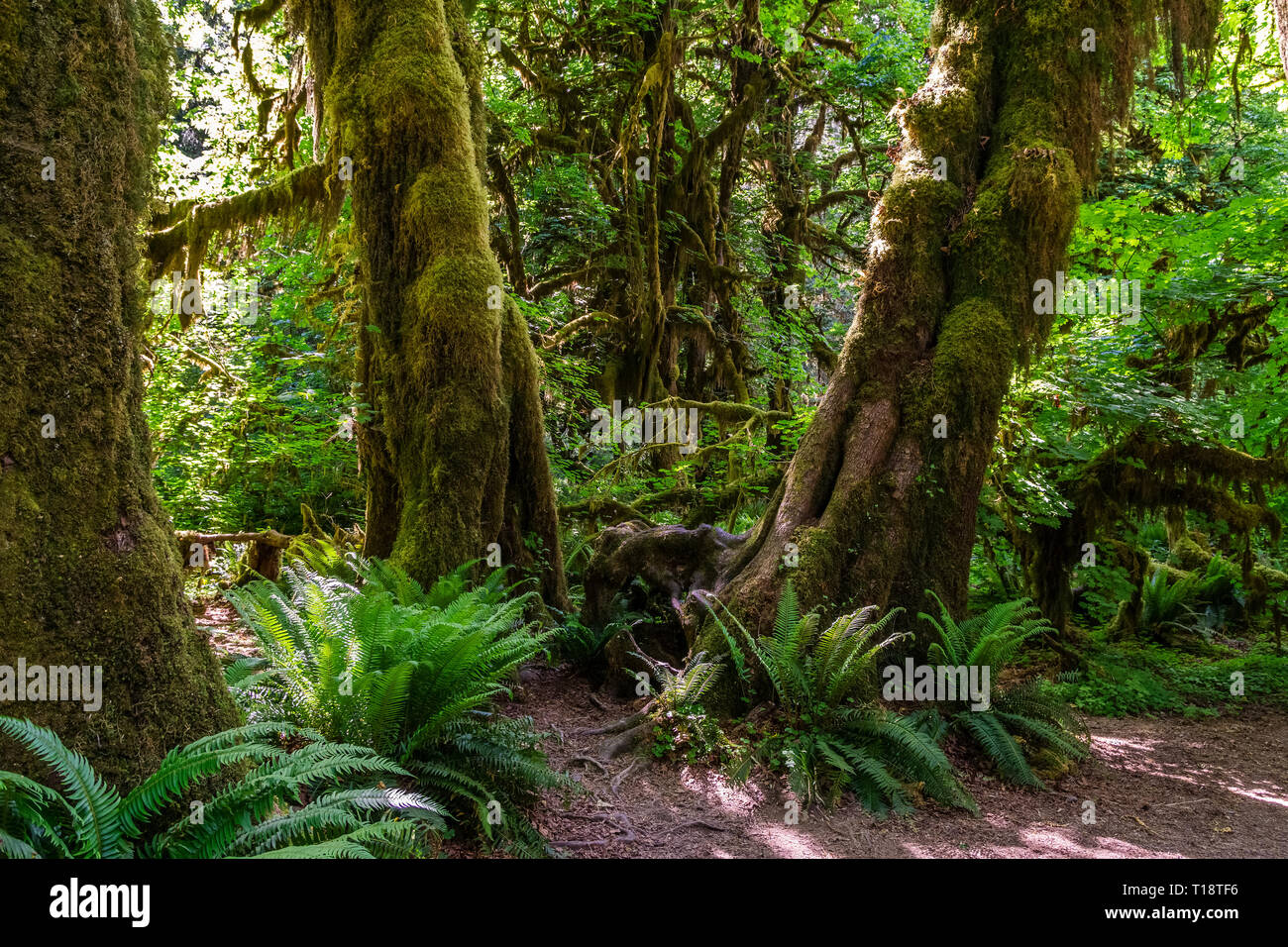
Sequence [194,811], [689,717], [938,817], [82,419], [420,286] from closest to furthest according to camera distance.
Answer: [194,811]
[82,419]
[938,817]
[689,717]
[420,286]

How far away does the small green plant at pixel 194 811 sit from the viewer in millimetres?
2299

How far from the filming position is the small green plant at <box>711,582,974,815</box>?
4770 millimetres

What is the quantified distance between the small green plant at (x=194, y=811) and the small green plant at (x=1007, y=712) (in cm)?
414

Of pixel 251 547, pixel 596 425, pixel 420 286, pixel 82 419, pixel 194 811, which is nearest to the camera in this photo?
pixel 194 811

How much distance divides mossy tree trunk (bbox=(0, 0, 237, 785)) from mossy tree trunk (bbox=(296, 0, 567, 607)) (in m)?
3.30

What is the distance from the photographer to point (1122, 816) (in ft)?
16.1

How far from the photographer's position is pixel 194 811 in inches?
101

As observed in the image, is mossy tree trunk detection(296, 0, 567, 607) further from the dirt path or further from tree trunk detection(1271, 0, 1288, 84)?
tree trunk detection(1271, 0, 1288, 84)

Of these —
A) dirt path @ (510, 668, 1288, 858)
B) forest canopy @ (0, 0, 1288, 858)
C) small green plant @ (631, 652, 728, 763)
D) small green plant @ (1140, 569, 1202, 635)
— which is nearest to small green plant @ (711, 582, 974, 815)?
forest canopy @ (0, 0, 1288, 858)

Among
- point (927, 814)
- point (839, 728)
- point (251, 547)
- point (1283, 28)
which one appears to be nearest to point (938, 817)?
point (927, 814)

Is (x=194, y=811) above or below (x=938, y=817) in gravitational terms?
above

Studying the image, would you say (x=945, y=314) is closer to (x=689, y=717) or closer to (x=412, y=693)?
(x=689, y=717)

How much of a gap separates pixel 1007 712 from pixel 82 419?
5947mm
